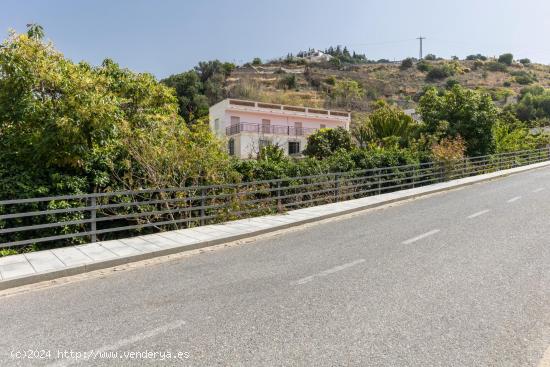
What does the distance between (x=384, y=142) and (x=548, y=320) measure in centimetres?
2370

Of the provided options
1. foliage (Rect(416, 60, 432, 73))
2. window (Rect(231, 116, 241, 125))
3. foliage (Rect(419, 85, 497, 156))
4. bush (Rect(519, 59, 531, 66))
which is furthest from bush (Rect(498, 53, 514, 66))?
foliage (Rect(419, 85, 497, 156))

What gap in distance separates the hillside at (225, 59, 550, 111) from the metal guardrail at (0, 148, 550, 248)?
5145 centimetres

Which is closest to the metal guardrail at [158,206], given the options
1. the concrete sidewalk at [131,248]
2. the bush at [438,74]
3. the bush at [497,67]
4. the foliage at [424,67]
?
the concrete sidewalk at [131,248]

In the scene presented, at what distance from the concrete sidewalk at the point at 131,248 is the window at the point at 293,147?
33.0 m

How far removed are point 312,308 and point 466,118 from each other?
76.5ft

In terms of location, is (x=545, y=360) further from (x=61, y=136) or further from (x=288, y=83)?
(x=288, y=83)

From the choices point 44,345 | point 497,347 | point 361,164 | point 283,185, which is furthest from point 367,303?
point 361,164

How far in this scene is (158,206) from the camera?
10.3m

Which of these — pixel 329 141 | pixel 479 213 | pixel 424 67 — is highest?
pixel 424 67

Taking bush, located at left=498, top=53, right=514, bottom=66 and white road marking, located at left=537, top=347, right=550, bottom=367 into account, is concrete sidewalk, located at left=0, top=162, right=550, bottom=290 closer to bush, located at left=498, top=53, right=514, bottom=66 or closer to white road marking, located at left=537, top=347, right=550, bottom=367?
white road marking, located at left=537, top=347, right=550, bottom=367

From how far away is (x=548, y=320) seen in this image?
4.50 metres

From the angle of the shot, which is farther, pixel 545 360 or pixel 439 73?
pixel 439 73

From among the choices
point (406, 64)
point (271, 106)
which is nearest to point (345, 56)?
point (406, 64)

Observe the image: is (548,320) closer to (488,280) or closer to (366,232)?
(488,280)
